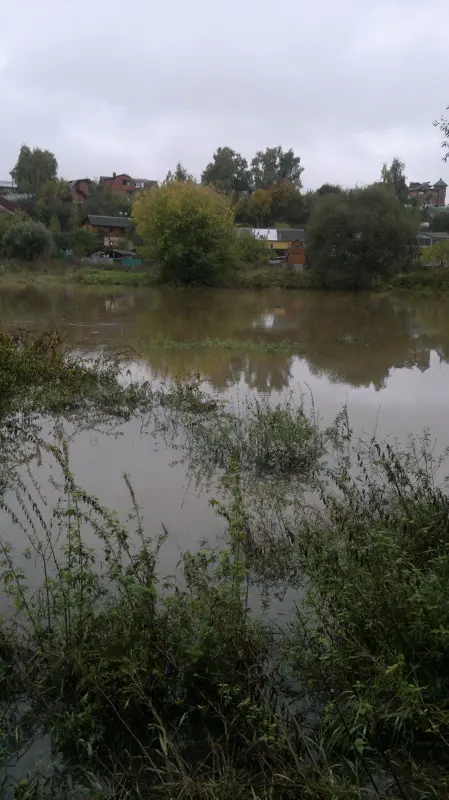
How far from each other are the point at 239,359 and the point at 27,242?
1526 inches

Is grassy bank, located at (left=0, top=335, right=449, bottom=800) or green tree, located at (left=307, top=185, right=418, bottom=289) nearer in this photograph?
grassy bank, located at (left=0, top=335, right=449, bottom=800)

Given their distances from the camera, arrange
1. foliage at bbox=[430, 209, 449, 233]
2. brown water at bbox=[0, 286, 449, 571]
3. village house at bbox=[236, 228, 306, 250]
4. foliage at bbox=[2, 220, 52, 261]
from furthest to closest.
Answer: foliage at bbox=[430, 209, 449, 233] → village house at bbox=[236, 228, 306, 250] → foliage at bbox=[2, 220, 52, 261] → brown water at bbox=[0, 286, 449, 571]

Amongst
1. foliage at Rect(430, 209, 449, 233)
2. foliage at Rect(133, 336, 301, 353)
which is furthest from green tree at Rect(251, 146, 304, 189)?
foliage at Rect(133, 336, 301, 353)

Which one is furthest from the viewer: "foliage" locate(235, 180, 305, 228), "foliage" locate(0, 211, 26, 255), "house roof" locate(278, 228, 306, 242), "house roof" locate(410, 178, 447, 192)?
"house roof" locate(410, 178, 447, 192)

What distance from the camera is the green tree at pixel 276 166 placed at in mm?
94562

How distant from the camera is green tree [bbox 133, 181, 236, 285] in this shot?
43.2 m

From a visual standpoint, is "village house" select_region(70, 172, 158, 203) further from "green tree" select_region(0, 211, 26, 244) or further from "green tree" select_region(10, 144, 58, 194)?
"green tree" select_region(0, 211, 26, 244)

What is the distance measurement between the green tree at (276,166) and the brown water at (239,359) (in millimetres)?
63402

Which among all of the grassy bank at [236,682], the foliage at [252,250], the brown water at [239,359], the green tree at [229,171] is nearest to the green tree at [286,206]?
the green tree at [229,171]

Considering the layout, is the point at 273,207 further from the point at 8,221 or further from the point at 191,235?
the point at 191,235

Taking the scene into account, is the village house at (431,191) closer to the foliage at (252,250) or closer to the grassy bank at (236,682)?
the foliage at (252,250)

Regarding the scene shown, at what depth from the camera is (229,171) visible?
9025 cm

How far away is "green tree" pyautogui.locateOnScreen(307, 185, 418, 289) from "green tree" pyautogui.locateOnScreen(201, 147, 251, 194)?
1813 inches

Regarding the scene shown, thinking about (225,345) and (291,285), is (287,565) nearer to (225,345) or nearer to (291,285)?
(225,345)
